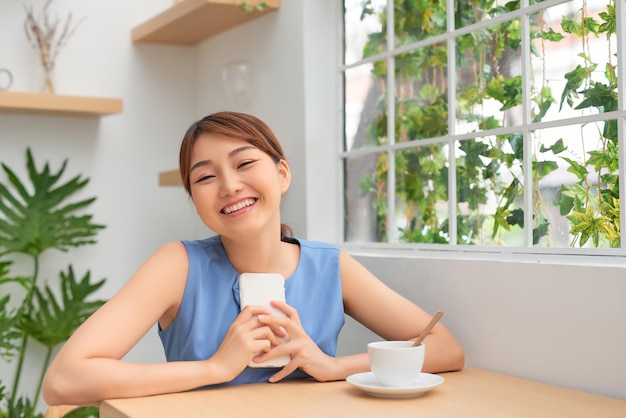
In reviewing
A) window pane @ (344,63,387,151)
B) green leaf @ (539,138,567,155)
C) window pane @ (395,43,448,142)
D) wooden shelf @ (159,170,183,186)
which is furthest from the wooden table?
wooden shelf @ (159,170,183,186)

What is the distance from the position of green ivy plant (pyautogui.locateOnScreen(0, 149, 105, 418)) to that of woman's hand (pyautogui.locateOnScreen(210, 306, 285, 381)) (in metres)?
1.45

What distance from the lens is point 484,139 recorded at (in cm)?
219

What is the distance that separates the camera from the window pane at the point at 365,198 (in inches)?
102

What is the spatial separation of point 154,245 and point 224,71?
787 mm

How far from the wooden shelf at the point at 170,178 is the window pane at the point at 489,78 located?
1.14 metres

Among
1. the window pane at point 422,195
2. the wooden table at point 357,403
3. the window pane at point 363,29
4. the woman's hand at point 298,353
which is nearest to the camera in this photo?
the wooden table at point 357,403

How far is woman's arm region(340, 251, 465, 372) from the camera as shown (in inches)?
77.5

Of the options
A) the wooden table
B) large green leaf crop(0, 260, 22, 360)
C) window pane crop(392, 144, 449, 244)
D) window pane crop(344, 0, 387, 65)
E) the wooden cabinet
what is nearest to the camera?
the wooden table

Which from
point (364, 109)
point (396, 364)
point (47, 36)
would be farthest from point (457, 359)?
point (47, 36)

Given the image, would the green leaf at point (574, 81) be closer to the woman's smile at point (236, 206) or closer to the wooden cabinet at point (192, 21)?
the woman's smile at point (236, 206)

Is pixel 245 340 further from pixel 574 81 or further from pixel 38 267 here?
pixel 38 267

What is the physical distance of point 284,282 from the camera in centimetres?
190

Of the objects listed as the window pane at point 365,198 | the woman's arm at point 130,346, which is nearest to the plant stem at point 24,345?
the window pane at point 365,198

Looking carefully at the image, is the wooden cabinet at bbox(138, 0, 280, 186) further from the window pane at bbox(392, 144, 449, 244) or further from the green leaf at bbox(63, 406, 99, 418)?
the green leaf at bbox(63, 406, 99, 418)
